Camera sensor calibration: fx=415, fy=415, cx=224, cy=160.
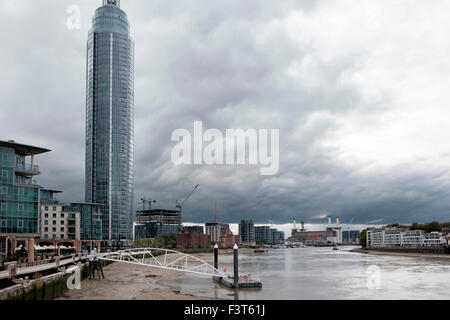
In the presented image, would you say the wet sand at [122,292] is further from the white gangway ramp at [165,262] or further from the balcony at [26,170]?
the balcony at [26,170]

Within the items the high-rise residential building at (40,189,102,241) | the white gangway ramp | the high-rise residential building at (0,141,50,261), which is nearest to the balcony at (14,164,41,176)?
the high-rise residential building at (0,141,50,261)

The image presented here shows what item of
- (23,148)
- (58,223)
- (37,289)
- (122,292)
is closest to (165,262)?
(122,292)

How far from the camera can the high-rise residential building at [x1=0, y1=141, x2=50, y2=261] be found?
69.9m

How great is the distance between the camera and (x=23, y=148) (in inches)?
2945

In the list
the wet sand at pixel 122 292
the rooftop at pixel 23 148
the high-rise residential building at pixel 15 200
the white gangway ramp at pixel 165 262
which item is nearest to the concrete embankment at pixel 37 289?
the wet sand at pixel 122 292

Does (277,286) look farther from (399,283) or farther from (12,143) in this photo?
(12,143)

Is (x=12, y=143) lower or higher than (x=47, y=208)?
higher

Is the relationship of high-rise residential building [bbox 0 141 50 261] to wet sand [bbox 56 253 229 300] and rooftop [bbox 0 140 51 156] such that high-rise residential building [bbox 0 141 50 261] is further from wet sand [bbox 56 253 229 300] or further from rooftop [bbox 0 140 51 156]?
wet sand [bbox 56 253 229 300]

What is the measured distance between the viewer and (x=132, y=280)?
215 ft

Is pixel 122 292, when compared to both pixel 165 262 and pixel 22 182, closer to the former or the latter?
pixel 165 262

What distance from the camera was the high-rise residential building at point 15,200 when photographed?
6994cm

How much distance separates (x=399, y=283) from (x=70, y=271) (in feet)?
154
